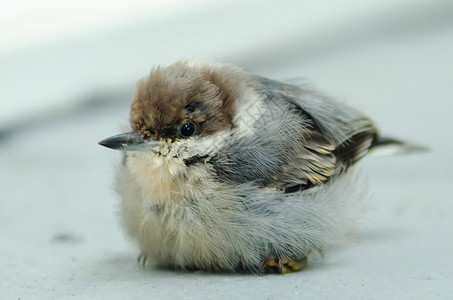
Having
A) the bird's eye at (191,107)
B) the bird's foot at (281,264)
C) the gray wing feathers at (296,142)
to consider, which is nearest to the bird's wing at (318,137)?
the gray wing feathers at (296,142)

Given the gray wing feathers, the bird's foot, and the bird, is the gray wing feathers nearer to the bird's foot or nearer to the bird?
the bird

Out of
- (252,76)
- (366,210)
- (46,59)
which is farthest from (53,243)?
(46,59)

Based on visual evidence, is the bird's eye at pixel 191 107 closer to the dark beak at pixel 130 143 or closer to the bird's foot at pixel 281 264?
the dark beak at pixel 130 143

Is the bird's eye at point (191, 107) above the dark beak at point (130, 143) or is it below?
above

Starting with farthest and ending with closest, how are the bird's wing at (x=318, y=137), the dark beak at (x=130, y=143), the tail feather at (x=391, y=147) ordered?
the tail feather at (x=391, y=147)
the bird's wing at (x=318, y=137)
the dark beak at (x=130, y=143)

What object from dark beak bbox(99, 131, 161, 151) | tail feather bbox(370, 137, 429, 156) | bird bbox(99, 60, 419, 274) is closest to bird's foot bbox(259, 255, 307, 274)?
bird bbox(99, 60, 419, 274)

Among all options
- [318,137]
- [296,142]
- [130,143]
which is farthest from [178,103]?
[318,137]

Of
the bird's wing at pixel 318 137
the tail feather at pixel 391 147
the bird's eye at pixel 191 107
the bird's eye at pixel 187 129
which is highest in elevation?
the bird's eye at pixel 191 107

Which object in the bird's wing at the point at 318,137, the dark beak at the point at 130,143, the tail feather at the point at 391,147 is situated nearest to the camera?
the dark beak at the point at 130,143
